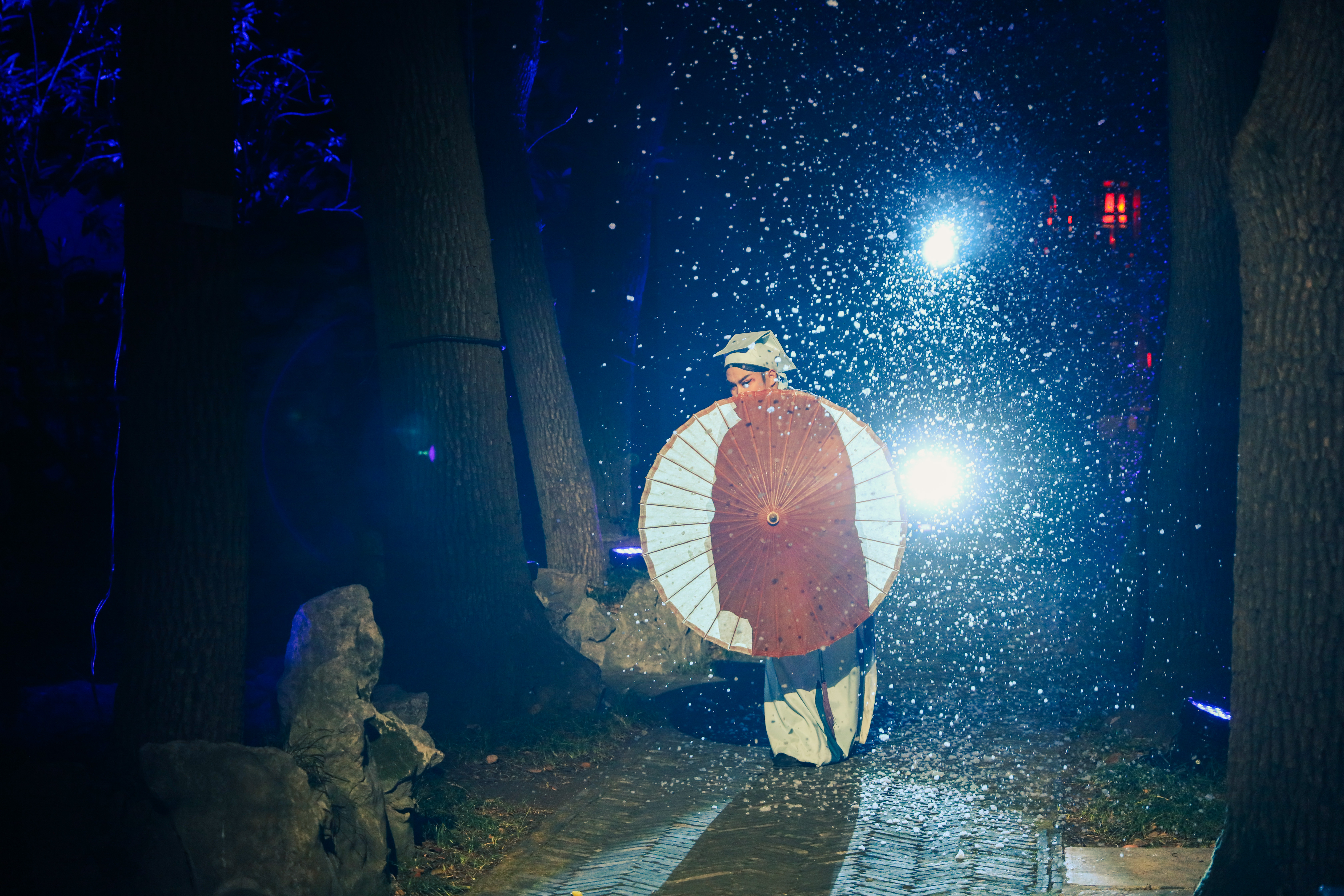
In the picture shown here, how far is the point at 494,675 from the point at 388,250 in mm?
3160

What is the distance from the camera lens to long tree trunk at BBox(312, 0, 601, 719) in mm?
6547

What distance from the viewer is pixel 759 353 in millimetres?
5410

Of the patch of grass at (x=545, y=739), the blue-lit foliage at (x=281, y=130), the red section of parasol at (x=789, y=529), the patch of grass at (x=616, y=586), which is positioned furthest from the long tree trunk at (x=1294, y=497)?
the blue-lit foliage at (x=281, y=130)

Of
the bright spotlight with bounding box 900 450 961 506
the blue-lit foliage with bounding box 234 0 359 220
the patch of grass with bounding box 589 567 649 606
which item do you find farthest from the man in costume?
the bright spotlight with bounding box 900 450 961 506

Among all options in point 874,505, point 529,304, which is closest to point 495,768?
point 874,505

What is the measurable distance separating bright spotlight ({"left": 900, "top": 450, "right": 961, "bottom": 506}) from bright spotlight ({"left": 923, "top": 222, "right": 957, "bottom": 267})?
3.41 metres

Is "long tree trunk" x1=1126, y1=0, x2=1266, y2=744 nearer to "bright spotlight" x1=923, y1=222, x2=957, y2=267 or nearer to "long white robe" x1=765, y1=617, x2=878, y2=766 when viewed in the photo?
"long white robe" x1=765, y1=617, x2=878, y2=766

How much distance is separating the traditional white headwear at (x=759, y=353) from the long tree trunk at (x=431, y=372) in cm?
225

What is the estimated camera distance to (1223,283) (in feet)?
18.4

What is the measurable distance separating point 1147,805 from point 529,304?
285 inches

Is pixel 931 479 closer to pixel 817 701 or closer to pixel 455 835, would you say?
pixel 817 701

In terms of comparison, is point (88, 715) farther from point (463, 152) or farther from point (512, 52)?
point (512, 52)

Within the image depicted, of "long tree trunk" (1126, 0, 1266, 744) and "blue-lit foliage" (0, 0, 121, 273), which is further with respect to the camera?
"blue-lit foliage" (0, 0, 121, 273)

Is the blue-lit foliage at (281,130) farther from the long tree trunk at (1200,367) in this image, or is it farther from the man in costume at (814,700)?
the long tree trunk at (1200,367)
